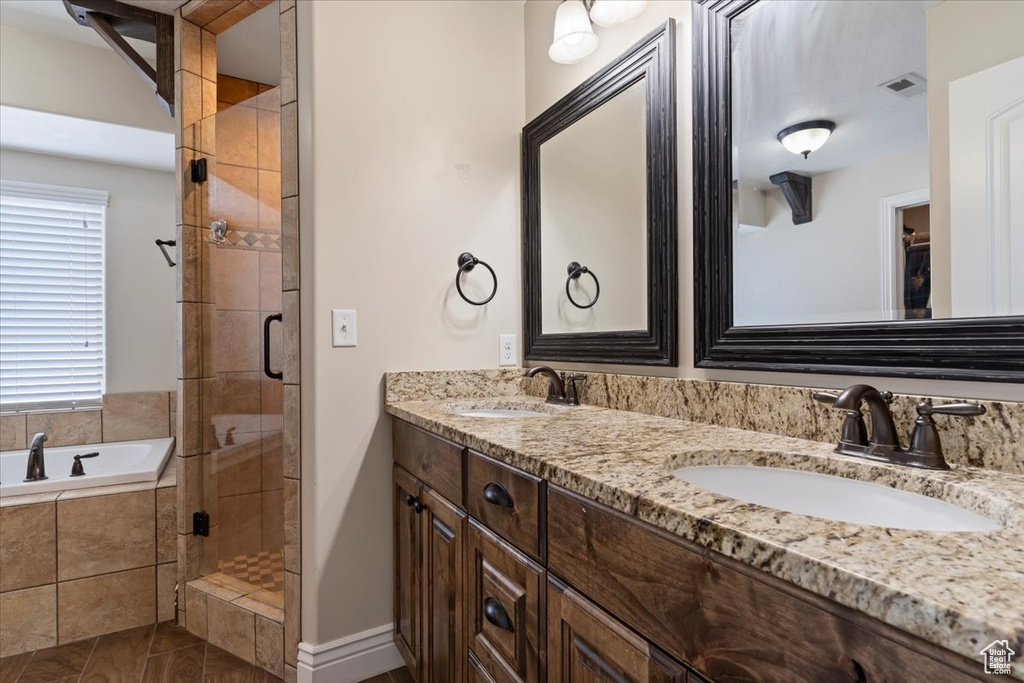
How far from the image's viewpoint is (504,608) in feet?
3.44

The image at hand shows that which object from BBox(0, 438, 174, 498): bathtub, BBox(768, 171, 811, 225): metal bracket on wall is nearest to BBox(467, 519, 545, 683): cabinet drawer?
BBox(768, 171, 811, 225): metal bracket on wall

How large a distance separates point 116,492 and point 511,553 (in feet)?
6.49

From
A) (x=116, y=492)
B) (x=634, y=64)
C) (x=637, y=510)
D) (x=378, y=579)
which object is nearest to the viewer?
(x=637, y=510)

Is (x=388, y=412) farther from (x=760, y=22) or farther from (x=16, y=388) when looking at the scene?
(x=16, y=388)

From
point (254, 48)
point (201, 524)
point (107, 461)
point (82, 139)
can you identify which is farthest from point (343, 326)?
point (82, 139)

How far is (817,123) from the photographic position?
1.08 metres

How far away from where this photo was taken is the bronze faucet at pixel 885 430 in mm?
820

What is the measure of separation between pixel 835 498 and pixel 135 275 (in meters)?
3.81

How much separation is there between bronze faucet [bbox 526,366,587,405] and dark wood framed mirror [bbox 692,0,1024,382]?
49 centimetres

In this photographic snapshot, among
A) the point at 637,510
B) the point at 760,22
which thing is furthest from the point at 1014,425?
the point at 760,22

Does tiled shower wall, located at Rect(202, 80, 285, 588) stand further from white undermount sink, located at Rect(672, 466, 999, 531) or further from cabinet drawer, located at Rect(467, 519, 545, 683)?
white undermount sink, located at Rect(672, 466, 999, 531)

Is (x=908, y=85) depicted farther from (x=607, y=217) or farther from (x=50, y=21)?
(x=50, y=21)

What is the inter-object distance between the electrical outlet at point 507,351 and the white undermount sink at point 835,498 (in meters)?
1.16

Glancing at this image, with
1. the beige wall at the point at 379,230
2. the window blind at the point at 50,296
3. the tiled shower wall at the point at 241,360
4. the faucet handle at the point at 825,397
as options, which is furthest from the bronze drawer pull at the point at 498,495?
the window blind at the point at 50,296
